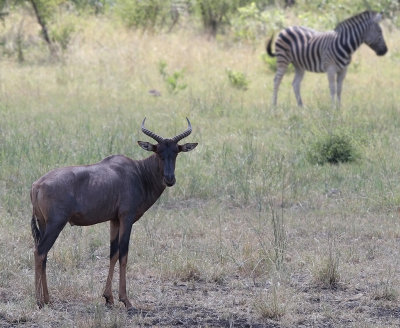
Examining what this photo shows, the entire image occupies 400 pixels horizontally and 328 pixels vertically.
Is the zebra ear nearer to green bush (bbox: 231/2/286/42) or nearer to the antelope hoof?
green bush (bbox: 231/2/286/42)

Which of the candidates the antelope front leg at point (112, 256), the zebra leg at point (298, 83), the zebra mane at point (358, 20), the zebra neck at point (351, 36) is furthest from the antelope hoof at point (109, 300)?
the zebra mane at point (358, 20)

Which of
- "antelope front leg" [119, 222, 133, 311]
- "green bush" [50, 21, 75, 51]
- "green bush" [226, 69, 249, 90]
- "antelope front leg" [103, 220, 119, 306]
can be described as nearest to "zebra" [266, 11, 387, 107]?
"green bush" [226, 69, 249, 90]

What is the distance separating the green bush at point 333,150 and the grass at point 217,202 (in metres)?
0.14

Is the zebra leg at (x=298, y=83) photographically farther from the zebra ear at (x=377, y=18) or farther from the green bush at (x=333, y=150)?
the green bush at (x=333, y=150)

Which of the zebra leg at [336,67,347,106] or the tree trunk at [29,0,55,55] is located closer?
the zebra leg at [336,67,347,106]


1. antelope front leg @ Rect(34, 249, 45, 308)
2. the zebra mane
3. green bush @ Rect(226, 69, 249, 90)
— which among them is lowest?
antelope front leg @ Rect(34, 249, 45, 308)

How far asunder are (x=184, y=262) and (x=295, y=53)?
368 inches

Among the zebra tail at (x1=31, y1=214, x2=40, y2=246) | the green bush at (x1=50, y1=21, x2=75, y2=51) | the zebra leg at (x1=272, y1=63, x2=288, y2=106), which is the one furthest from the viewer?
the green bush at (x1=50, y1=21, x2=75, y2=51)

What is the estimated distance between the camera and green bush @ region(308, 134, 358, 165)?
35.2 feet

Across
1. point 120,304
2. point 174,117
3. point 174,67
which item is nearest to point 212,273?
point 120,304

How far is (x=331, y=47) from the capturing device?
1528cm

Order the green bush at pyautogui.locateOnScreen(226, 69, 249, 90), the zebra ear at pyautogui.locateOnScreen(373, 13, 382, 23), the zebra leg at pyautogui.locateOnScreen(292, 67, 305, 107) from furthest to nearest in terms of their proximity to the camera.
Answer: the green bush at pyautogui.locateOnScreen(226, 69, 249, 90) → the zebra ear at pyautogui.locateOnScreen(373, 13, 382, 23) → the zebra leg at pyautogui.locateOnScreen(292, 67, 305, 107)

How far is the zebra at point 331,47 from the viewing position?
15117 mm

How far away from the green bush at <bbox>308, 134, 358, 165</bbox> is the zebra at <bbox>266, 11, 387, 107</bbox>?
13.4ft
